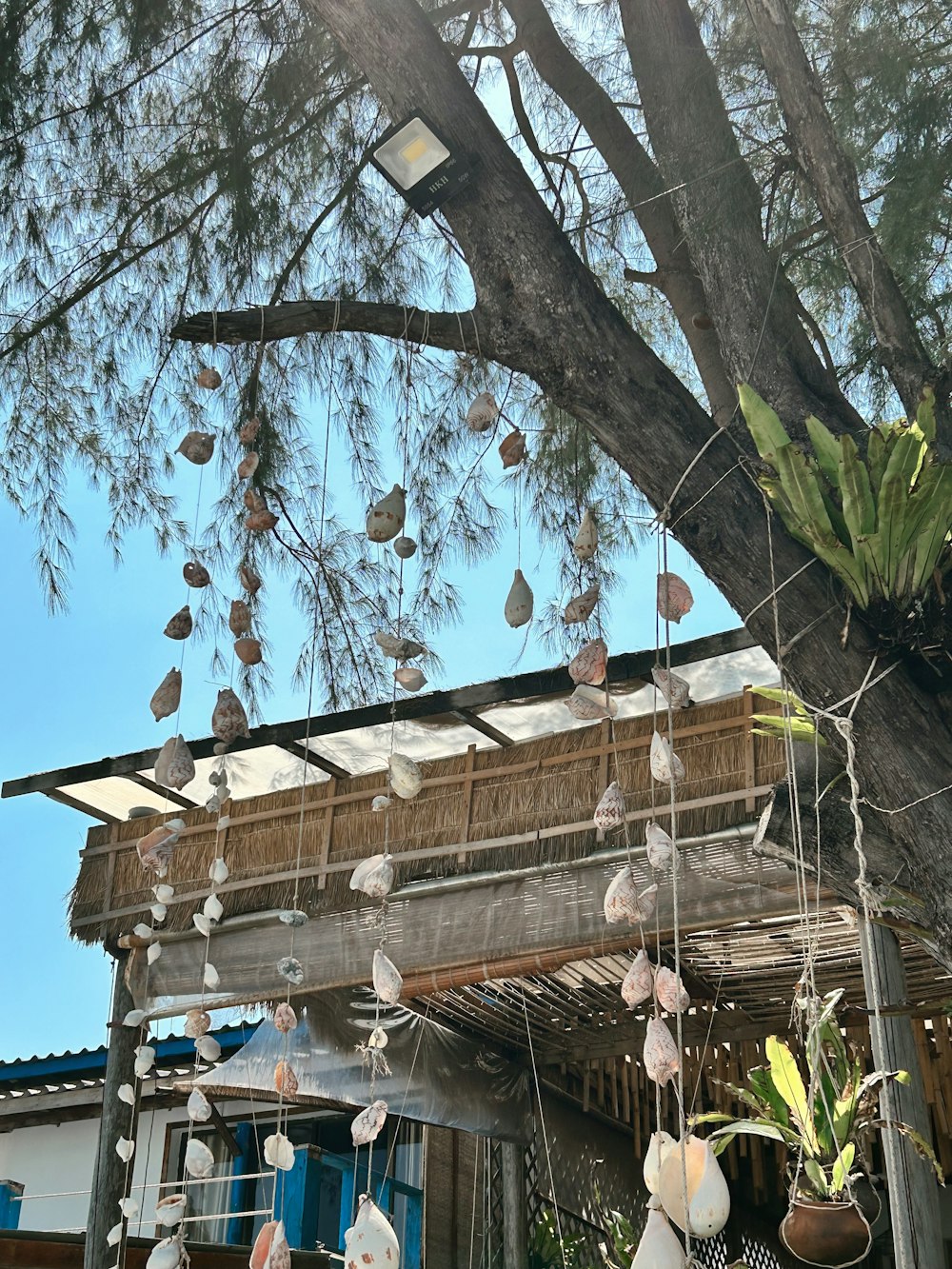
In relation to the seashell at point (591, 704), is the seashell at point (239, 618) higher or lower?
higher

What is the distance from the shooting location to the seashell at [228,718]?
3088 millimetres

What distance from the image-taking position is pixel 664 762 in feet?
7.55

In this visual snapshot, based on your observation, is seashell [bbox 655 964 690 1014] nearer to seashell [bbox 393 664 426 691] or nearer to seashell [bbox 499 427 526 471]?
seashell [bbox 393 664 426 691]

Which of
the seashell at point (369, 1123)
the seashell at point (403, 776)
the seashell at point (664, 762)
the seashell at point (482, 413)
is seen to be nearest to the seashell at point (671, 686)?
the seashell at point (664, 762)

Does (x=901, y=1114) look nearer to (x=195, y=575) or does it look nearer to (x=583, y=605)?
(x=583, y=605)

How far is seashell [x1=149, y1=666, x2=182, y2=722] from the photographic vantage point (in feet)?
10.2

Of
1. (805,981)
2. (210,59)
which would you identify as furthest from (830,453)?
(210,59)

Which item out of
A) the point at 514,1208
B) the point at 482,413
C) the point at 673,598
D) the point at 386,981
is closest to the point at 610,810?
the point at 673,598

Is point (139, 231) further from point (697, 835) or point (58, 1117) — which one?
point (58, 1117)

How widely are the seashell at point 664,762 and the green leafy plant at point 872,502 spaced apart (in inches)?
16.1

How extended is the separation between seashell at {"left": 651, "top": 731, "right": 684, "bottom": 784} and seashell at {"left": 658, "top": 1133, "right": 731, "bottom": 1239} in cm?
58

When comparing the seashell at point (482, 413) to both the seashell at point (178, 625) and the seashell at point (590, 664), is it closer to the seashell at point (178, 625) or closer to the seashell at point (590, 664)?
the seashell at point (590, 664)

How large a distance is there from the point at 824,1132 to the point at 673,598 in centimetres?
140

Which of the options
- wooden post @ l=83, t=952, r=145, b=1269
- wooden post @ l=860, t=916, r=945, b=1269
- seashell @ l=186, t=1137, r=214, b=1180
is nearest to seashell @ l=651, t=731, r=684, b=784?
wooden post @ l=860, t=916, r=945, b=1269
